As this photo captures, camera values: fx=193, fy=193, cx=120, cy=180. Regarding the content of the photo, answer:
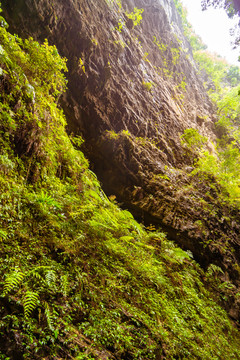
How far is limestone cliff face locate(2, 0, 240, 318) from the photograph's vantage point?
6.30 metres

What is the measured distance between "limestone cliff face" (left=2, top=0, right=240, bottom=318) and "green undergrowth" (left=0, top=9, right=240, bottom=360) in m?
1.29

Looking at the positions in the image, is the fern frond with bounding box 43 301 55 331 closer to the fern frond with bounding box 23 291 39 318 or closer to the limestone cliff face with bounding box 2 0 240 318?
the fern frond with bounding box 23 291 39 318

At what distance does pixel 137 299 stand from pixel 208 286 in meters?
3.40

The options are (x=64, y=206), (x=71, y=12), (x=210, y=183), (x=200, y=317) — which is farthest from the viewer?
(x=210, y=183)

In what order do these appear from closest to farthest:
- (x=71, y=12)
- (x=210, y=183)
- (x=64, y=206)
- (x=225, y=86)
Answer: (x=64, y=206) < (x=71, y=12) < (x=210, y=183) < (x=225, y=86)

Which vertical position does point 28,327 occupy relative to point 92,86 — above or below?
below

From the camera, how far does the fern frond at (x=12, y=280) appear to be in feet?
6.01

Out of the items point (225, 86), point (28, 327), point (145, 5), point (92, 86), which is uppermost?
point (225, 86)

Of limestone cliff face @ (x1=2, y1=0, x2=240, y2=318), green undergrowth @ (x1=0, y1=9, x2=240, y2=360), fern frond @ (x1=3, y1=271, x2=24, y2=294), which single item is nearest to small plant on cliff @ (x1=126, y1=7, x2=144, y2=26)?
limestone cliff face @ (x1=2, y1=0, x2=240, y2=318)

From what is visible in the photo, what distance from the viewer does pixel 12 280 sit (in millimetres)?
1892

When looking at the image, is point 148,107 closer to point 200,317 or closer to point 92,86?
point 92,86

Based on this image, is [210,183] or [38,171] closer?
[38,171]

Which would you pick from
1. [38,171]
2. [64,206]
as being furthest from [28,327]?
[38,171]

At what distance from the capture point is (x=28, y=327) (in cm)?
174
